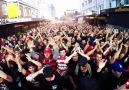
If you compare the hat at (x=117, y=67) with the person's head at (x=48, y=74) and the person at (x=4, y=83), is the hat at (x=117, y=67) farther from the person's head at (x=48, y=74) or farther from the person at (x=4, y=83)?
the person at (x=4, y=83)

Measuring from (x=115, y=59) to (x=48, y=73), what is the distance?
2.37 metres

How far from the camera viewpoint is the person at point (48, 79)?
5.64m

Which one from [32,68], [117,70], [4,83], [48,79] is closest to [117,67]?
[117,70]

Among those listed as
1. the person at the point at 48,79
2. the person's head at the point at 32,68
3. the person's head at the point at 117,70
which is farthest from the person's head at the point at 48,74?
the person's head at the point at 117,70

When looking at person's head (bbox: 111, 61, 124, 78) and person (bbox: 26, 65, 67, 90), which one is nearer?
person (bbox: 26, 65, 67, 90)

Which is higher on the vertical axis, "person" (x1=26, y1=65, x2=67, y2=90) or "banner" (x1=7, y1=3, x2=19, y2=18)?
"banner" (x1=7, y1=3, x2=19, y2=18)

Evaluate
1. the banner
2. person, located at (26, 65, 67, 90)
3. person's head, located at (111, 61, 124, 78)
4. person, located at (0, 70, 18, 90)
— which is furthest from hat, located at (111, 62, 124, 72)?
the banner

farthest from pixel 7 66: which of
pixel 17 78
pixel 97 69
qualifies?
pixel 97 69

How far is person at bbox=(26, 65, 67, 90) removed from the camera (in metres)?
5.64

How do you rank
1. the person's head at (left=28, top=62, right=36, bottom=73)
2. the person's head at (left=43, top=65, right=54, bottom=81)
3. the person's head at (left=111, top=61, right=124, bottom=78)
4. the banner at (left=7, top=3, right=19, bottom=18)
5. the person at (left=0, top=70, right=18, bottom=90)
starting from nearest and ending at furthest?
1. the person's head at (left=43, top=65, right=54, bottom=81)
2. the person at (left=0, top=70, right=18, bottom=90)
3. the person's head at (left=111, top=61, right=124, bottom=78)
4. the person's head at (left=28, top=62, right=36, bottom=73)
5. the banner at (left=7, top=3, right=19, bottom=18)

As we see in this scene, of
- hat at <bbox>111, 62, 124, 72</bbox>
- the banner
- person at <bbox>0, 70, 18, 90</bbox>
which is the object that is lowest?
person at <bbox>0, 70, 18, 90</bbox>

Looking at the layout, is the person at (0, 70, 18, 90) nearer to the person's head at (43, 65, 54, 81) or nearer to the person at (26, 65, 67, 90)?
the person at (26, 65, 67, 90)

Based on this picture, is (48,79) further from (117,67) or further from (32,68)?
(117,67)

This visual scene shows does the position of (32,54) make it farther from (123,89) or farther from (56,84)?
(123,89)
